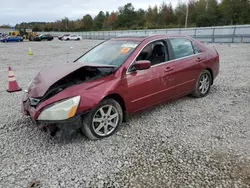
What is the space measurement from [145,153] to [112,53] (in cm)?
191

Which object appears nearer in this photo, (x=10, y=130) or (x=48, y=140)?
(x=48, y=140)

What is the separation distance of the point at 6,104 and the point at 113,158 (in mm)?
3408

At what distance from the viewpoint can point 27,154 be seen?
284cm

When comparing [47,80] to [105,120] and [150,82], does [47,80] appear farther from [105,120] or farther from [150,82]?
[150,82]

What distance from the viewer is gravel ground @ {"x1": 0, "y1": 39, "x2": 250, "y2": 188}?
2340 mm

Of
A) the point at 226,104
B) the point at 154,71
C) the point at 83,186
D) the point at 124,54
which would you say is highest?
the point at 124,54

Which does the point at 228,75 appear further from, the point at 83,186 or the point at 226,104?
the point at 83,186

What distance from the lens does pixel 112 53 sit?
3.76 meters

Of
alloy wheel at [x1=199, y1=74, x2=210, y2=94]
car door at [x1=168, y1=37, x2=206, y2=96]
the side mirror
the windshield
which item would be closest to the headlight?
the windshield

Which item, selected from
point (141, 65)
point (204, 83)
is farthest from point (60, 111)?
point (204, 83)

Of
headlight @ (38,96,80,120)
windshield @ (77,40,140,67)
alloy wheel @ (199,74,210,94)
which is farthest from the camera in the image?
alloy wheel @ (199,74,210,94)

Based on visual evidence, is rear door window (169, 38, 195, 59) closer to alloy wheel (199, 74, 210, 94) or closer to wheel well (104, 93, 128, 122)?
alloy wheel (199, 74, 210, 94)

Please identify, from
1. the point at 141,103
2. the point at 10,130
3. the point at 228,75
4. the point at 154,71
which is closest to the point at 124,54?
the point at 154,71

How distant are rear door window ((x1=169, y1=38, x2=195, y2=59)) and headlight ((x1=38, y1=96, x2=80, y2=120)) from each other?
2363 millimetres
